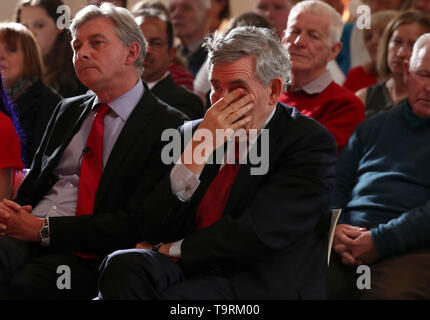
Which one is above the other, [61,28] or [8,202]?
[61,28]

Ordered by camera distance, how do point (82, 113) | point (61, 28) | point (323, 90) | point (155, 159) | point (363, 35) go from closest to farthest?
point (155, 159), point (82, 113), point (323, 90), point (61, 28), point (363, 35)

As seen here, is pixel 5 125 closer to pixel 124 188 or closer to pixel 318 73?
pixel 124 188

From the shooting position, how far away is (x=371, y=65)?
376 cm

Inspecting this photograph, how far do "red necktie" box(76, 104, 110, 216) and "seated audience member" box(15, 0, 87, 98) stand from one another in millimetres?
973

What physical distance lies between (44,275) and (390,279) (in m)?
1.13

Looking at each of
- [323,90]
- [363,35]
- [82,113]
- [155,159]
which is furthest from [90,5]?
[363,35]

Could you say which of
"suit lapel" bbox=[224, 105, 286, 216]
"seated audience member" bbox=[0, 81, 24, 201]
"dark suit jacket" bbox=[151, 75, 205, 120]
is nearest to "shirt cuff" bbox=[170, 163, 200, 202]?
"suit lapel" bbox=[224, 105, 286, 216]

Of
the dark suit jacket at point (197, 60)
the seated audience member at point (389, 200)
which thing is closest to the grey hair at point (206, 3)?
the dark suit jacket at point (197, 60)

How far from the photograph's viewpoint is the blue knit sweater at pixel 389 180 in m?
2.34

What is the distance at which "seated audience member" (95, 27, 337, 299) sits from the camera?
1.97 meters

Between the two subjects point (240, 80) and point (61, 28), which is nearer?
point (240, 80)

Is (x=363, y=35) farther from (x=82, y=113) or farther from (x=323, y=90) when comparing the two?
(x=82, y=113)
